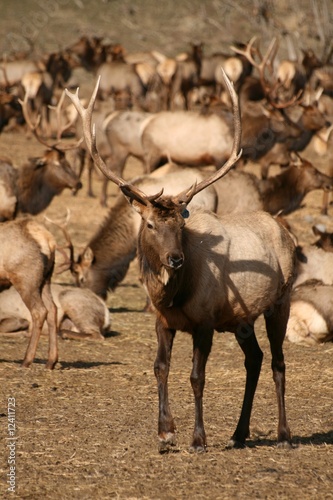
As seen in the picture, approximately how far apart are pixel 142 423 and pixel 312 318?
3453mm

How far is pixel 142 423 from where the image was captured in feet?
22.0

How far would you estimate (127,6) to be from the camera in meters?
41.5

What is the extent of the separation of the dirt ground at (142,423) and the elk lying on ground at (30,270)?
257 mm

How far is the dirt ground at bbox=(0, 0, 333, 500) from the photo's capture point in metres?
5.35

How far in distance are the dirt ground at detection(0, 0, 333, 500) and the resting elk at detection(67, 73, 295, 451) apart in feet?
0.96

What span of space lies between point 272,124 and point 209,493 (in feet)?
41.2

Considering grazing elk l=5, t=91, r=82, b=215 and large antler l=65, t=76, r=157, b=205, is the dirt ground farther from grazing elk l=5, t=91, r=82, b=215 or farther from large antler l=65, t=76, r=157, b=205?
grazing elk l=5, t=91, r=82, b=215

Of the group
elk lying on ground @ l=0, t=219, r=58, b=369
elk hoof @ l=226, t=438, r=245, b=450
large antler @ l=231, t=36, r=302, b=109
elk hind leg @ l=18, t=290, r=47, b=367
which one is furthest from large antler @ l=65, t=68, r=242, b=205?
large antler @ l=231, t=36, r=302, b=109

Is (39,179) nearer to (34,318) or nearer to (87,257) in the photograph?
(87,257)

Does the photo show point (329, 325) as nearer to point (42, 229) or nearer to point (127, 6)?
point (42, 229)

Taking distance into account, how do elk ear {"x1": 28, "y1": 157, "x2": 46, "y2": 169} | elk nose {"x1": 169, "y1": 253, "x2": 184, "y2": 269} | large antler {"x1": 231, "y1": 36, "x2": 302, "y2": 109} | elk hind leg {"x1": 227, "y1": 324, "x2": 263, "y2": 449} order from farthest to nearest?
large antler {"x1": 231, "y1": 36, "x2": 302, "y2": 109} → elk ear {"x1": 28, "y1": 157, "x2": 46, "y2": 169} → elk hind leg {"x1": 227, "y1": 324, "x2": 263, "y2": 449} → elk nose {"x1": 169, "y1": 253, "x2": 184, "y2": 269}

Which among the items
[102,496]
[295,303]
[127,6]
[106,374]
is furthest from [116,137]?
[127,6]

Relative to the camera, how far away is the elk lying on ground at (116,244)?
38.4ft

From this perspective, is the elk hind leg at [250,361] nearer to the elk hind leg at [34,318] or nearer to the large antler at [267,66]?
the elk hind leg at [34,318]
